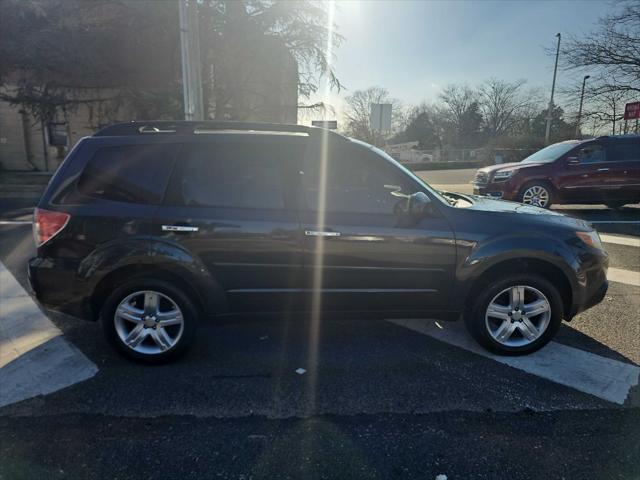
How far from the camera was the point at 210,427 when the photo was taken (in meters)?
2.66

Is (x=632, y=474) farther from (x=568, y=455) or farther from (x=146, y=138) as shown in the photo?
(x=146, y=138)

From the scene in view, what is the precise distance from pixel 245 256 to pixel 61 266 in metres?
1.39

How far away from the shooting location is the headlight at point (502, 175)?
10312 mm

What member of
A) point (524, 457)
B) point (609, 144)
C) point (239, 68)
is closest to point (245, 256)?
point (524, 457)

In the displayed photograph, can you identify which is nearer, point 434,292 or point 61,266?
point 61,266

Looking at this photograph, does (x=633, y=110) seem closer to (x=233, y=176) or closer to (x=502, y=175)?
(x=502, y=175)

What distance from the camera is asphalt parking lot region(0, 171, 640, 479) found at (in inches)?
92.4

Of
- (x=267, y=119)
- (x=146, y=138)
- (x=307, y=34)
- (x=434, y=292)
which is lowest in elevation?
(x=434, y=292)

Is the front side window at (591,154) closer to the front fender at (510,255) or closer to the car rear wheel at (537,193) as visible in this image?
the car rear wheel at (537,193)

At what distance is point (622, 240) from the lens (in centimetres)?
788

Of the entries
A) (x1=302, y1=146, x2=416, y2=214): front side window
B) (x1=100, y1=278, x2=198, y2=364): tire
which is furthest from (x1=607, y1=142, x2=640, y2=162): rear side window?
(x1=100, y1=278, x2=198, y2=364): tire

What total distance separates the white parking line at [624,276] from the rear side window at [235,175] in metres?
4.80

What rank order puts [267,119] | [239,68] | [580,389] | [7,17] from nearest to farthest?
[580,389] → [7,17] → [239,68] → [267,119]

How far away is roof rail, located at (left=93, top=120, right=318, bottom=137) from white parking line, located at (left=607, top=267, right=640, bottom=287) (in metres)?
4.66
